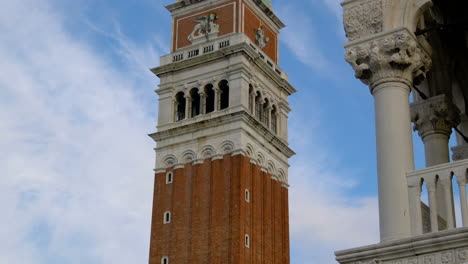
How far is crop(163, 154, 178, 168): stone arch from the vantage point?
49031 millimetres

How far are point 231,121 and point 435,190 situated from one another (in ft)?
133

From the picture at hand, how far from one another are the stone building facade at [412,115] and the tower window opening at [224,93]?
40245mm

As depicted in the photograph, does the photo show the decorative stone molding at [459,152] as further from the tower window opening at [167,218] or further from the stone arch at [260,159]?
the stone arch at [260,159]

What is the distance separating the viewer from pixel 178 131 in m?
49.3

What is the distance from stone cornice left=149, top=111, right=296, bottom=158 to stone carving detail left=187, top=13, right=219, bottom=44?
18.4 feet

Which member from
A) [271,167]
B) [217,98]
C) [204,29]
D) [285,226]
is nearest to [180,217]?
[271,167]

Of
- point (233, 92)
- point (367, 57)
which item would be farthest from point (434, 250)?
point (233, 92)

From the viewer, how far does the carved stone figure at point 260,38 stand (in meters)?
52.6

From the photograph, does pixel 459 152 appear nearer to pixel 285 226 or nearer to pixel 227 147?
pixel 227 147

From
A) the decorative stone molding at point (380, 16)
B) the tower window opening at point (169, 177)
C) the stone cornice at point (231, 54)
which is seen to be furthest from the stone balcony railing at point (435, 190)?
the stone cornice at point (231, 54)

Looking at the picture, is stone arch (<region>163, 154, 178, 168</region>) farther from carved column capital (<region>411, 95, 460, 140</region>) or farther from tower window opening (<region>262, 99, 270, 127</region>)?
carved column capital (<region>411, 95, 460, 140</region>)

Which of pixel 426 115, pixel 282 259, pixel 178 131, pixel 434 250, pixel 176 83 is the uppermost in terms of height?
pixel 176 83

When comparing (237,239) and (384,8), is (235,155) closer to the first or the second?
(237,239)

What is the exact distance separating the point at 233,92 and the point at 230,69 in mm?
1461
